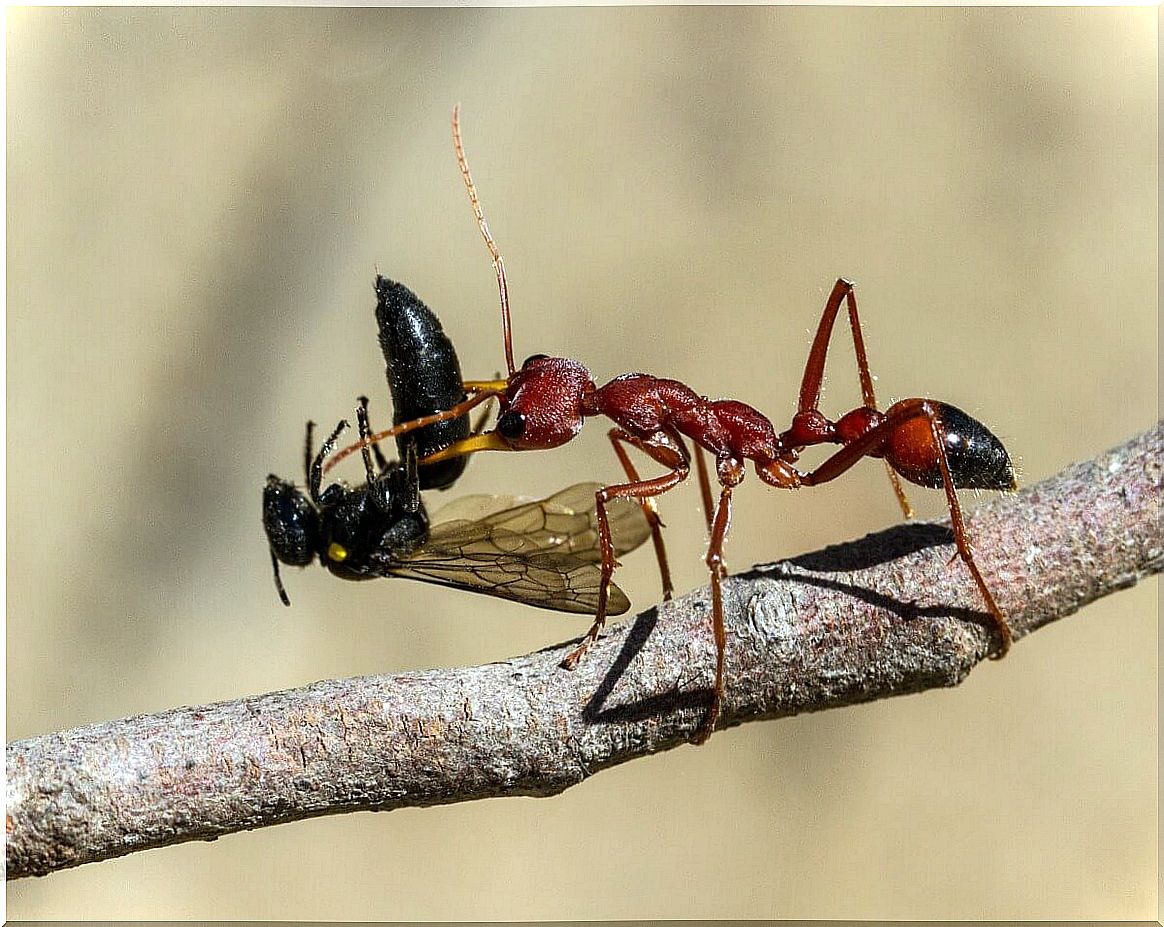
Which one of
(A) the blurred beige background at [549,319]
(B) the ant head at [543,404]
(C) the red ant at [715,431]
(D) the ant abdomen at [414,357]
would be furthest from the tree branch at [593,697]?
(A) the blurred beige background at [549,319]

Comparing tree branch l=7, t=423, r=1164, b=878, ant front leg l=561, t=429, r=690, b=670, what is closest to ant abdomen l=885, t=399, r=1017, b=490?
tree branch l=7, t=423, r=1164, b=878

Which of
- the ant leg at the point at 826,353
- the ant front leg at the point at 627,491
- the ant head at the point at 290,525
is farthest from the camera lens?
Answer: the ant head at the point at 290,525

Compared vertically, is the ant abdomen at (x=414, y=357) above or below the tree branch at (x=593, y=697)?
above

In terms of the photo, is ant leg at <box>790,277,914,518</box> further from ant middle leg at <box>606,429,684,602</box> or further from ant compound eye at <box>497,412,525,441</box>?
ant compound eye at <box>497,412,525,441</box>

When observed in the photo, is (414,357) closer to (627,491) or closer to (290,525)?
(627,491)

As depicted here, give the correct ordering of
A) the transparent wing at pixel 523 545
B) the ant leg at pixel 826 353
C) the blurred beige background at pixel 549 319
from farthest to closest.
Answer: the blurred beige background at pixel 549 319 → the transparent wing at pixel 523 545 → the ant leg at pixel 826 353

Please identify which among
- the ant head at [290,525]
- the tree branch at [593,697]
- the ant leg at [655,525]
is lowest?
the tree branch at [593,697]

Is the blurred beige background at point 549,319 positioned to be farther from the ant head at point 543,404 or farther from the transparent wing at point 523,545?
the ant head at point 543,404
